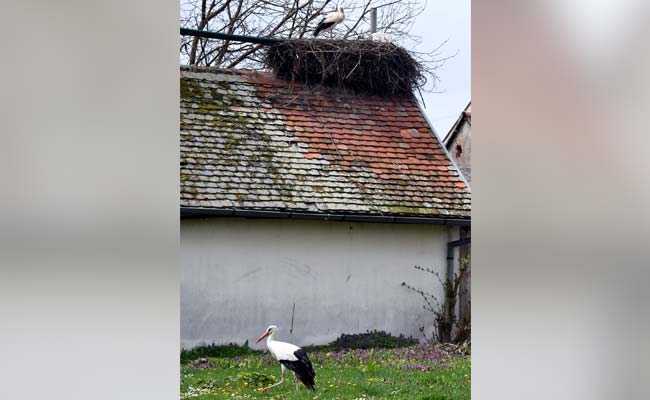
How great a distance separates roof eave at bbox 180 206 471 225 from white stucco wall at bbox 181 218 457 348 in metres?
0.20

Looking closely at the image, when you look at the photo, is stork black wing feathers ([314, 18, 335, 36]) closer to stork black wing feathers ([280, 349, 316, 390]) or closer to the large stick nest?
the large stick nest

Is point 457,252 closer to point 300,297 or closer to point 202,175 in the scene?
point 300,297

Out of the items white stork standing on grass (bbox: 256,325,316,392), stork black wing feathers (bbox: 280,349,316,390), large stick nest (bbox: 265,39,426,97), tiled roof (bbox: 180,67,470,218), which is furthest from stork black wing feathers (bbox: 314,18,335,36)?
stork black wing feathers (bbox: 280,349,316,390)

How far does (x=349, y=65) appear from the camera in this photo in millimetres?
9016

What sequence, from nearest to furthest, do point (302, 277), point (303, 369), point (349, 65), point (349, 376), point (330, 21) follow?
point (303, 369), point (349, 376), point (302, 277), point (330, 21), point (349, 65)

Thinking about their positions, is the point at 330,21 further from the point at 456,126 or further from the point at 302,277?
the point at 302,277

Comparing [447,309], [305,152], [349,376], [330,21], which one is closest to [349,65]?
[330,21]

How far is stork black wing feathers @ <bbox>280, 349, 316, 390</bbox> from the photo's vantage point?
5622 millimetres

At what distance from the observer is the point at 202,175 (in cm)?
770

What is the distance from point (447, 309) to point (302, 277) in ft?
4.73
